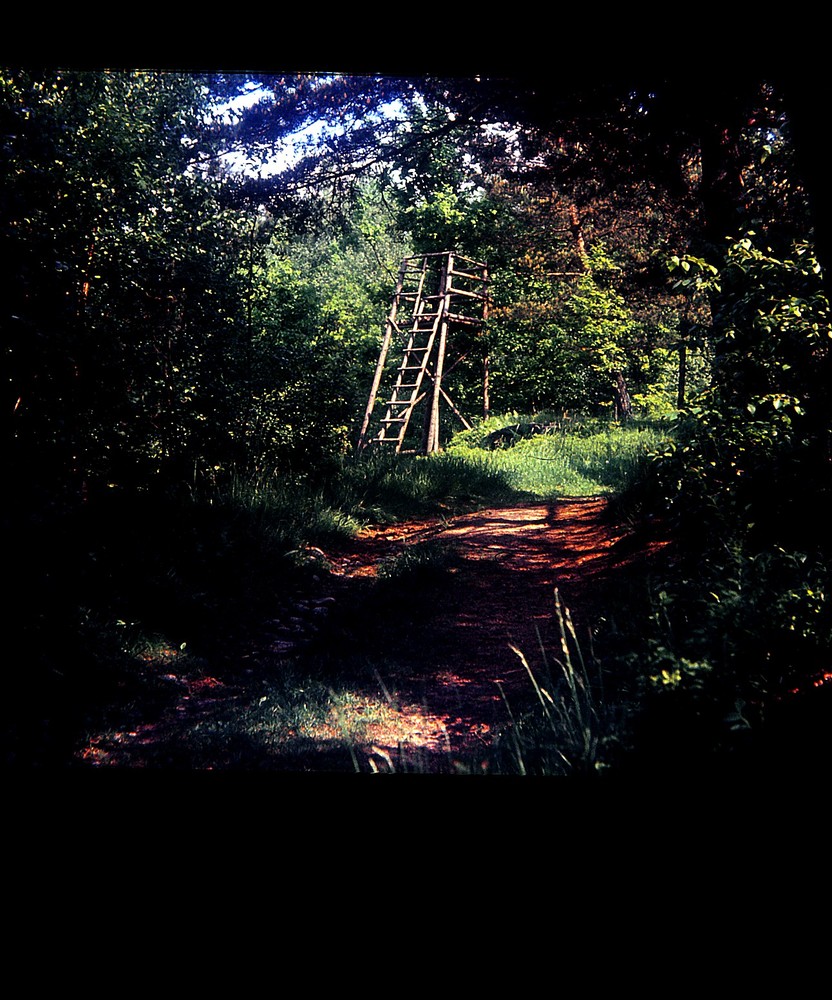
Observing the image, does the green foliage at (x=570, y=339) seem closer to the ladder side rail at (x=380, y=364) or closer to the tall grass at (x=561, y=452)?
the tall grass at (x=561, y=452)

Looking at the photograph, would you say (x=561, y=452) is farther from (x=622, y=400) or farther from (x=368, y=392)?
(x=368, y=392)

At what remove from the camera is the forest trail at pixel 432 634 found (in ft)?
8.16

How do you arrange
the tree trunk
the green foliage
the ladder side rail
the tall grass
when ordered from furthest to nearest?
the ladder side rail, the tall grass, the tree trunk, the green foliage

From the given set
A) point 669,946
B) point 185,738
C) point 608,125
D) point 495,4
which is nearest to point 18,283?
point 185,738

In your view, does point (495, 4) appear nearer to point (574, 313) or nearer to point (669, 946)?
point (669, 946)

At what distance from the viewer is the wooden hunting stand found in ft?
14.5

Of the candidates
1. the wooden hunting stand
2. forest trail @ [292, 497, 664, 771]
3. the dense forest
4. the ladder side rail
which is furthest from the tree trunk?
the ladder side rail

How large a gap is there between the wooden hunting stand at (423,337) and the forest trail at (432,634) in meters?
0.84

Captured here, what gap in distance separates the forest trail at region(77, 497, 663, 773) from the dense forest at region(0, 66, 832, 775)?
37 mm

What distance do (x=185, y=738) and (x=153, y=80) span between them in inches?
168

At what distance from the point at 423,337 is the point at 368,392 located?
65 centimetres

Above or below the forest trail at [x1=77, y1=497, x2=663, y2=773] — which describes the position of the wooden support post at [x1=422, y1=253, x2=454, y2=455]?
above

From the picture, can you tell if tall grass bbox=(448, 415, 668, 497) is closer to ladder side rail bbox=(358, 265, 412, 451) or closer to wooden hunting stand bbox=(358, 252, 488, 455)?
wooden hunting stand bbox=(358, 252, 488, 455)

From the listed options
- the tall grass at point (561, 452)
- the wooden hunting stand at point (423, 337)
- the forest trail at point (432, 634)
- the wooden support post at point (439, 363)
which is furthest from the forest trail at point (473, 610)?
the wooden hunting stand at point (423, 337)
